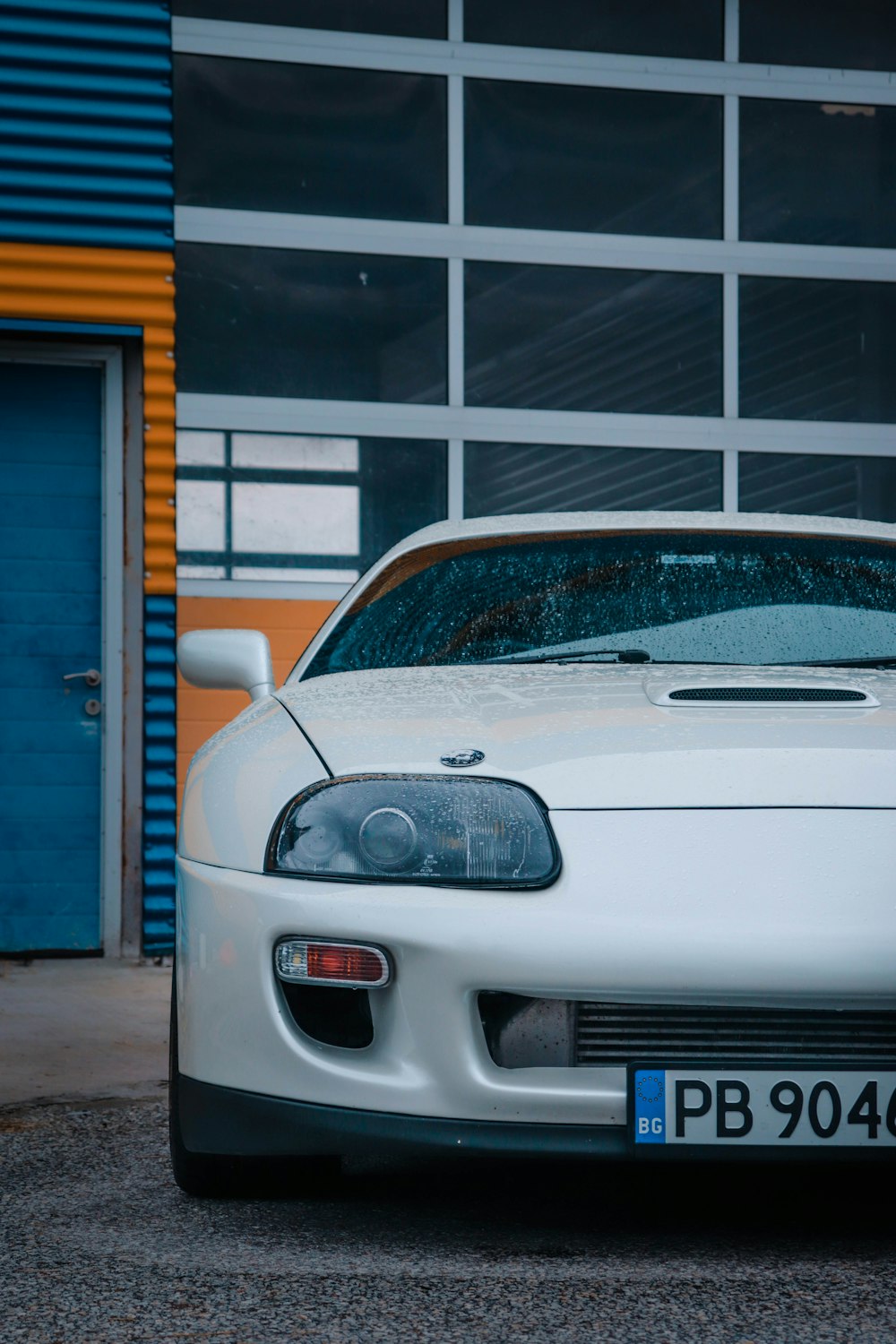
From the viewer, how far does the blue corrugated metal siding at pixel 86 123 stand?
6145 mm

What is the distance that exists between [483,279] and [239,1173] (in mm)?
4658

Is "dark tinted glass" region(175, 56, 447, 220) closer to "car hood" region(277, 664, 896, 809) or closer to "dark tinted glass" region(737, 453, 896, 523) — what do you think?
"dark tinted glass" region(737, 453, 896, 523)

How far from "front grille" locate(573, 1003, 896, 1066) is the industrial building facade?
4.17 meters

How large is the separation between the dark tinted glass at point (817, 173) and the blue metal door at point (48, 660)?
2.96 metres

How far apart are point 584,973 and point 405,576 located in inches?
59.9

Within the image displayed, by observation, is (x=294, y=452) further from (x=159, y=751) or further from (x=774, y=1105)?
(x=774, y=1105)

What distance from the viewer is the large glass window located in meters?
6.32

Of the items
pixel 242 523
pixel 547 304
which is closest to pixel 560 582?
pixel 242 523

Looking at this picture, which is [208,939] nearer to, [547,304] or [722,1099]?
[722,1099]

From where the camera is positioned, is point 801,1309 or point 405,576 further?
point 405,576

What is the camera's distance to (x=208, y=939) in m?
2.43

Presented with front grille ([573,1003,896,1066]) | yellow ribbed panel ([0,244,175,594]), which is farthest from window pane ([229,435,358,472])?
front grille ([573,1003,896,1066])

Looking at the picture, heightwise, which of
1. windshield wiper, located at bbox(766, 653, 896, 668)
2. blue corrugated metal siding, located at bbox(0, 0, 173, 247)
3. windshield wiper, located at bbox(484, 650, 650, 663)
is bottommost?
windshield wiper, located at bbox(766, 653, 896, 668)

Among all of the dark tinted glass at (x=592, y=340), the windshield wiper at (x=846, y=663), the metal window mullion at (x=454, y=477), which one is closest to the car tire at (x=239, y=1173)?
the windshield wiper at (x=846, y=663)
